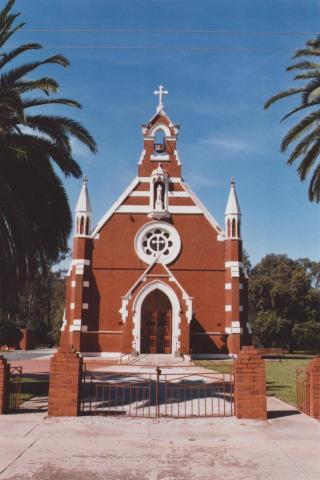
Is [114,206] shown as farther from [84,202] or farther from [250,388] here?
[250,388]

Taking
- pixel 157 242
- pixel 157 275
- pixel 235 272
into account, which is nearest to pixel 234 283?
pixel 235 272

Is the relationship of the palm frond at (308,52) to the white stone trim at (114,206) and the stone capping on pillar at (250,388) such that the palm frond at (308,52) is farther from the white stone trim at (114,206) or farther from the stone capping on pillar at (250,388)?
the white stone trim at (114,206)

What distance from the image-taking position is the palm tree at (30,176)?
577 inches

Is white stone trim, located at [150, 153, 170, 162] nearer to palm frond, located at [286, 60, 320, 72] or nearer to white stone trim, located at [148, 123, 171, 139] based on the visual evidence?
white stone trim, located at [148, 123, 171, 139]

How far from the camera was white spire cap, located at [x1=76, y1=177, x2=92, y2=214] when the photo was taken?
3600cm

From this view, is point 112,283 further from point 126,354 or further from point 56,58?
point 56,58

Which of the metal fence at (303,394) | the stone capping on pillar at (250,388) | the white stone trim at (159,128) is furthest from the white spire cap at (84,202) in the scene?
the stone capping on pillar at (250,388)

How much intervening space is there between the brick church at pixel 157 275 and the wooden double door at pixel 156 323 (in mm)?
68

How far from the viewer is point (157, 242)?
3550cm

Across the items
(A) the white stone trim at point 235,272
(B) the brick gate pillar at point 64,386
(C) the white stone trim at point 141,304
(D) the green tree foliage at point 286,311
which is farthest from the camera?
(D) the green tree foliage at point 286,311

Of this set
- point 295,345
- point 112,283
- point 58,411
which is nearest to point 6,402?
point 58,411

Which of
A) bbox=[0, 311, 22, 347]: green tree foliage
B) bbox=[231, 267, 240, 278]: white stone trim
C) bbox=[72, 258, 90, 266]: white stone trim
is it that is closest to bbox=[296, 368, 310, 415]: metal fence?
bbox=[231, 267, 240, 278]: white stone trim

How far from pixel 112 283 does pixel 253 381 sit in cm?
2443

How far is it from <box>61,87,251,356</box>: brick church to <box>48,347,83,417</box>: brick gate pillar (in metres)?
20.8
